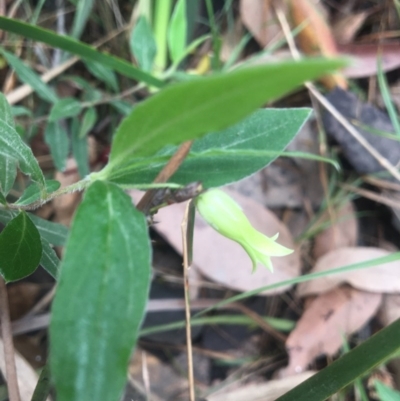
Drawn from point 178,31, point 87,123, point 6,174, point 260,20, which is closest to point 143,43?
point 178,31

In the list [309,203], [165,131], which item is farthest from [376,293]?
[165,131]

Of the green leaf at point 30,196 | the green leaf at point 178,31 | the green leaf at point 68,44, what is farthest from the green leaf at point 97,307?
the green leaf at point 178,31

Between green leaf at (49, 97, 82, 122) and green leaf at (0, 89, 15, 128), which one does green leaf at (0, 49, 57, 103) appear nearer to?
green leaf at (49, 97, 82, 122)

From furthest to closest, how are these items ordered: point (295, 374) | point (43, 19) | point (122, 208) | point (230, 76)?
point (43, 19) → point (295, 374) → point (122, 208) → point (230, 76)

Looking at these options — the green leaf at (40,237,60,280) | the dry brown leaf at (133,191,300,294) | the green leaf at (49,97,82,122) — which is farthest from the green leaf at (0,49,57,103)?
the green leaf at (40,237,60,280)

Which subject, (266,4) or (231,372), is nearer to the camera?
(231,372)

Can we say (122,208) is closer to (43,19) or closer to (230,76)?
(230,76)

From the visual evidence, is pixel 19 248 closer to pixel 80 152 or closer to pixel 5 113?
pixel 5 113

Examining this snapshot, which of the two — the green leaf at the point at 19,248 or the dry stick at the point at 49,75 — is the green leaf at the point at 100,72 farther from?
the green leaf at the point at 19,248
